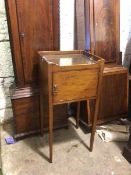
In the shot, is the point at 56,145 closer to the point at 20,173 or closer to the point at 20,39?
the point at 20,173

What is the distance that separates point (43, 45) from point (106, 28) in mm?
641

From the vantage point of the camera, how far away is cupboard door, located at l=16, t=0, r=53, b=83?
156 centimetres

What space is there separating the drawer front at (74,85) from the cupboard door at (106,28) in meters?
0.55

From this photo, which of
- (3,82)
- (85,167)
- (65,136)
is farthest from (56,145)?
(3,82)

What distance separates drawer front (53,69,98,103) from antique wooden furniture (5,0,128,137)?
0.40 metres

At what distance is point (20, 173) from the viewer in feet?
5.05

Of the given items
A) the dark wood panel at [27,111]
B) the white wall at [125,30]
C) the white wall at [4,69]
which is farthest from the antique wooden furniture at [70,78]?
the white wall at [125,30]

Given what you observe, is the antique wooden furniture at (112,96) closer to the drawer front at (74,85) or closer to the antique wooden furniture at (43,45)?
the antique wooden furniture at (43,45)

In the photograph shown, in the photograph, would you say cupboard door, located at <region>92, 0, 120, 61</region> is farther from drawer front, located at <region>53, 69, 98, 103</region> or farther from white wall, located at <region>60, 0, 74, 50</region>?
drawer front, located at <region>53, 69, 98, 103</region>

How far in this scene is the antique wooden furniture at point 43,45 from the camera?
1.59 m

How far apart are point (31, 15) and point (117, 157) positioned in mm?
1350

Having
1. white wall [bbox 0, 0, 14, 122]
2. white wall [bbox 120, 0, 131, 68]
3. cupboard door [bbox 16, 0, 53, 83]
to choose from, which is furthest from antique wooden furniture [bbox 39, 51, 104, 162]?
white wall [bbox 120, 0, 131, 68]

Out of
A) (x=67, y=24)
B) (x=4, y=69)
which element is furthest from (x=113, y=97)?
(x=4, y=69)

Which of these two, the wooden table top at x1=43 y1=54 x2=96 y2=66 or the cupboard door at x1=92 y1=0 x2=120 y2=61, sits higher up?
the cupboard door at x1=92 y1=0 x2=120 y2=61
